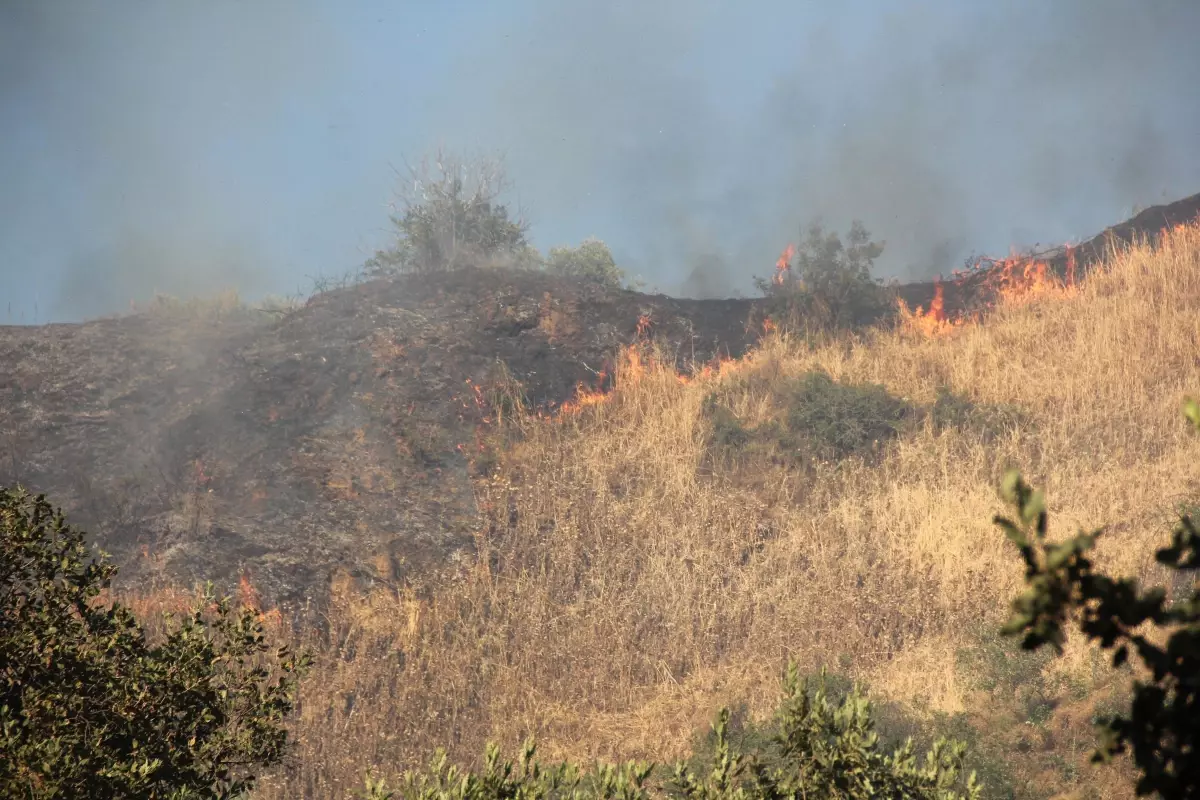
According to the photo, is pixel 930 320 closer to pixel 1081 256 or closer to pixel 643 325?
pixel 1081 256

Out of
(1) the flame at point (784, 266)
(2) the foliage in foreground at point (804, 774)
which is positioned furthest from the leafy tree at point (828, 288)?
(2) the foliage in foreground at point (804, 774)

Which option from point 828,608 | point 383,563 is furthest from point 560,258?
point 828,608

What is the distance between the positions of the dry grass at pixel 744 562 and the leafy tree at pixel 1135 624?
6050mm

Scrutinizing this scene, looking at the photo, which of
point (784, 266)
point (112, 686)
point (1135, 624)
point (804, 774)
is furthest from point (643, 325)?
point (1135, 624)

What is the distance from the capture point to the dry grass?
8.56m

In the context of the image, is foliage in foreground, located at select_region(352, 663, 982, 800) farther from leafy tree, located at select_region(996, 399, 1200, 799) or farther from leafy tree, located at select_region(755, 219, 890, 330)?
leafy tree, located at select_region(755, 219, 890, 330)

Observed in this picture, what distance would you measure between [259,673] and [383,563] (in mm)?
7419

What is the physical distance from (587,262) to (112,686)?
76.7ft

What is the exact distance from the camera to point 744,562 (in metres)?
11.3

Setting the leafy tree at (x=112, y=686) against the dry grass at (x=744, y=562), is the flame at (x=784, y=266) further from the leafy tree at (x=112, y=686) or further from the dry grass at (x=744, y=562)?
the leafy tree at (x=112, y=686)

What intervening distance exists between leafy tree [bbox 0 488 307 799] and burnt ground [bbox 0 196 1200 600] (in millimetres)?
7100

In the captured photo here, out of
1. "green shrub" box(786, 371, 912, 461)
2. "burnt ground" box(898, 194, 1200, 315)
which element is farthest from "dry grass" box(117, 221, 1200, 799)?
"burnt ground" box(898, 194, 1200, 315)

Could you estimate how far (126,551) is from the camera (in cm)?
1188

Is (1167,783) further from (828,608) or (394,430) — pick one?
(394,430)
